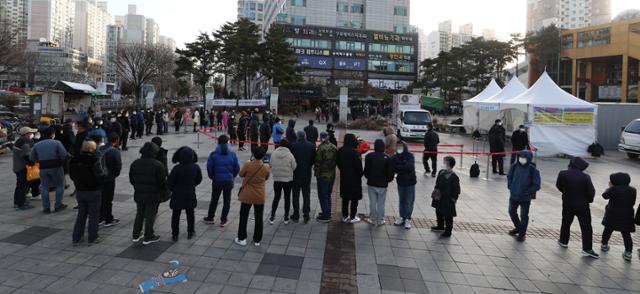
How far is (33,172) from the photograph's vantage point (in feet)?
26.6

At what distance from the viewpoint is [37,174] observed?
26.8 ft

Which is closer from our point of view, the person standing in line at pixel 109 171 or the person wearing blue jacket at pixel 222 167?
the person standing in line at pixel 109 171

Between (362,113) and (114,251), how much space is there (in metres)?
39.3

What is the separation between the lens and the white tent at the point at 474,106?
2797cm

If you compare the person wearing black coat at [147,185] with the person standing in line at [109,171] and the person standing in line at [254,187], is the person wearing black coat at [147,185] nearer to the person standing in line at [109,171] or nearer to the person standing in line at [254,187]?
the person standing in line at [109,171]

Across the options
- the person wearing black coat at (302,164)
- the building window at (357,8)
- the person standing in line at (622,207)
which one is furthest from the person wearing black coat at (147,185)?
the building window at (357,8)

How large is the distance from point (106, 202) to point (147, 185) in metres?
1.53

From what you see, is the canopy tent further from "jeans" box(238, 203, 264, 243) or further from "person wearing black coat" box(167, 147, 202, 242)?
"person wearing black coat" box(167, 147, 202, 242)

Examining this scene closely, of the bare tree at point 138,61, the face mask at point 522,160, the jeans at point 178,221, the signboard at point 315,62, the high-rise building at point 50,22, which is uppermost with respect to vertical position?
the high-rise building at point 50,22

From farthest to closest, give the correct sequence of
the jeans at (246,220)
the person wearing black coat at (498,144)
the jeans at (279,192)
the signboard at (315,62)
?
the signboard at (315,62), the person wearing black coat at (498,144), the jeans at (279,192), the jeans at (246,220)

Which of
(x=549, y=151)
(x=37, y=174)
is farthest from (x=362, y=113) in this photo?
(x=37, y=174)

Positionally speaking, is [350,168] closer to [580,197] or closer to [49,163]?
[580,197]

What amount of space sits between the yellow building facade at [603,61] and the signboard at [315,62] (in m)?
33.6

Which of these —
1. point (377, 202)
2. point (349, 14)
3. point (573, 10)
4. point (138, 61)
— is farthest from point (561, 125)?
point (573, 10)
